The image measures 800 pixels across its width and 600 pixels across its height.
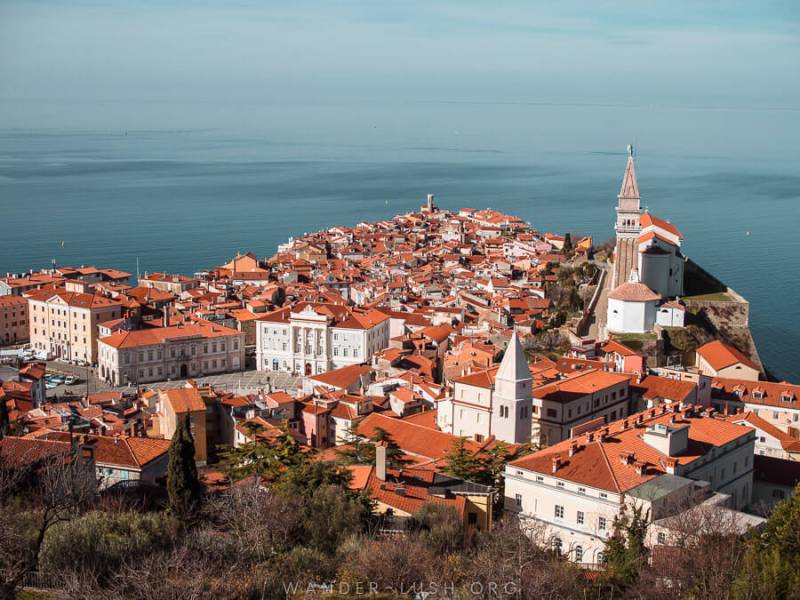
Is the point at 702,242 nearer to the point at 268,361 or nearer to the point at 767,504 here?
the point at 268,361

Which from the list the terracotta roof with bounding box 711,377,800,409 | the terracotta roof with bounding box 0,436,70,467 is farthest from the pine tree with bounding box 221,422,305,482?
the terracotta roof with bounding box 711,377,800,409

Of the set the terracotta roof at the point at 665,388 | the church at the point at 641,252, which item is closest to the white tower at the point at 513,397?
the terracotta roof at the point at 665,388

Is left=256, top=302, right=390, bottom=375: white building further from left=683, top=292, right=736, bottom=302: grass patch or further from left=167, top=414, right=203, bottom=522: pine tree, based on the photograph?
left=167, top=414, right=203, bottom=522: pine tree

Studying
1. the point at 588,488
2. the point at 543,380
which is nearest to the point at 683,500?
the point at 588,488

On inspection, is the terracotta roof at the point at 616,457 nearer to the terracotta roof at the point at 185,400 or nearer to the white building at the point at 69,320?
the terracotta roof at the point at 185,400

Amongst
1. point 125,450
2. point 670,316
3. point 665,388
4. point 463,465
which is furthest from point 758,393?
point 125,450
